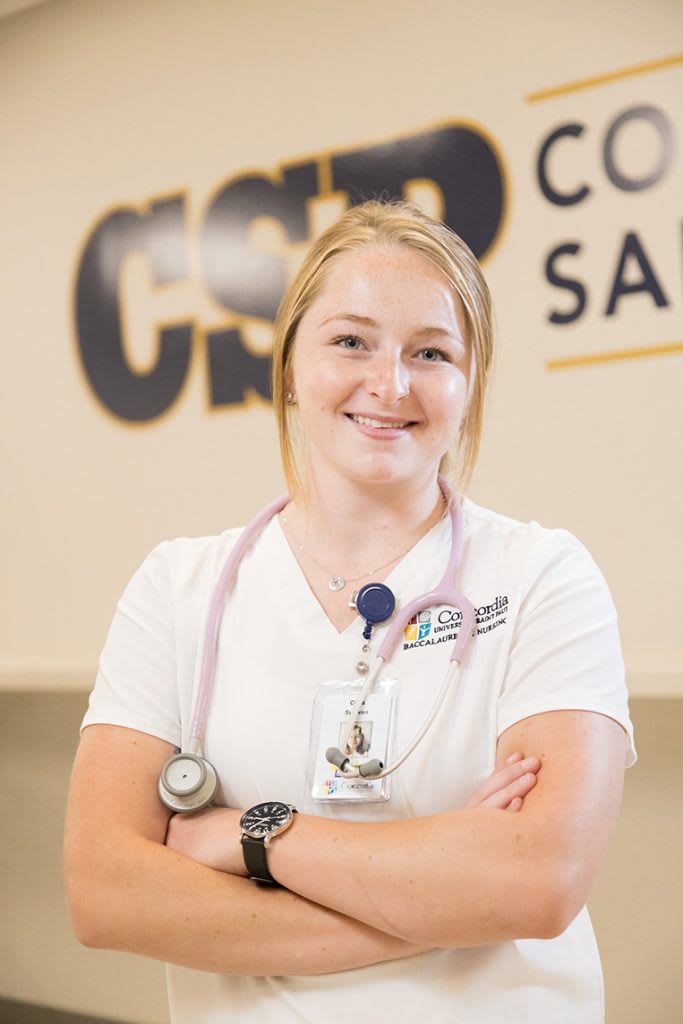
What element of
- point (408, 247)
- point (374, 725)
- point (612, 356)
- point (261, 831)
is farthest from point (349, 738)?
point (612, 356)

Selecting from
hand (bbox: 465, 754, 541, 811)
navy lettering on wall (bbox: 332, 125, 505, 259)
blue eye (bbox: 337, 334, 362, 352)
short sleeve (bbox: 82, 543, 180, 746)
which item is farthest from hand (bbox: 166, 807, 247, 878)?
navy lettering on wall (bbox: 332, 125, 505, 259)

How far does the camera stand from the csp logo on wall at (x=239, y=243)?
2.55 m

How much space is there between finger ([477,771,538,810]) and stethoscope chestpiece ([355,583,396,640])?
0.25 m

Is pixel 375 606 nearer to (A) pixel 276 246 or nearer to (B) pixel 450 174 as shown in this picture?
(B) pixel 450 174

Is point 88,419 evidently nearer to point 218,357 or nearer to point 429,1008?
point 218,357

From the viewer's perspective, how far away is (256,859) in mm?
1129

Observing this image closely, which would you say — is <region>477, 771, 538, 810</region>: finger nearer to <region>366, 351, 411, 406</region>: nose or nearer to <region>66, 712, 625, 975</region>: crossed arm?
<region>66, 712, 625, 975</region>: crossed arm

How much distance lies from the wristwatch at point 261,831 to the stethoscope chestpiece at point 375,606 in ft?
0.75

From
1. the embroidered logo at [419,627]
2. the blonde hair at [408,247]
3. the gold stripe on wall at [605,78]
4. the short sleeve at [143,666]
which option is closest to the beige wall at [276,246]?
the gold stripe on wall at [605,78]

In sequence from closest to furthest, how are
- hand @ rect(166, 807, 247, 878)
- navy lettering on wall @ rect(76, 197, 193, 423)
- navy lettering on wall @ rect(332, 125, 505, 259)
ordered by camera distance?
1. hand @ rect(166, 807, 247, 878)
2. navy lettering on wall @ rect(332, 125, 505, 259)
3. navy lettering on wall @ rect(76, 197, 193, 423)

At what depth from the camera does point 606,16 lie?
2375 mm

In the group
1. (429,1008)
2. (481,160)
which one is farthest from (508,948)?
(481,160)

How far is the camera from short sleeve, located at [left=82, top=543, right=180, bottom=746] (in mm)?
1291

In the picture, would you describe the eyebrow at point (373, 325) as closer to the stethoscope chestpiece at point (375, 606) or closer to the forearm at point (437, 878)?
the stethoscope chestpiece at point (375, 606)
